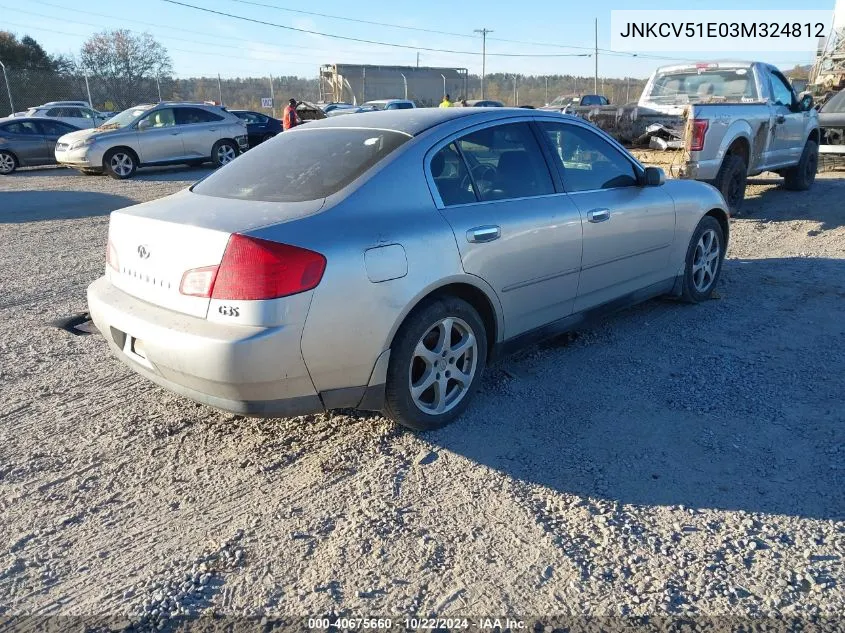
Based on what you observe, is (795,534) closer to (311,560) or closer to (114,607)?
(311,560)

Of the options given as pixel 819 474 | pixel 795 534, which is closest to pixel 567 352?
pixel 819 474

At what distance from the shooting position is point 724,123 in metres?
8.13

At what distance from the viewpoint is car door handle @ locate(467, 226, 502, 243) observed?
11.2 feet

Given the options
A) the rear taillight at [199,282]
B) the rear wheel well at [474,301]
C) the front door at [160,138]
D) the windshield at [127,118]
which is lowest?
the rear wheel well at [474,301]

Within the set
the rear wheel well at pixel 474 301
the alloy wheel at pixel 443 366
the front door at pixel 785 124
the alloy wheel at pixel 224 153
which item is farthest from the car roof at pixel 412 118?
the alloy wheel at pixel 224 153

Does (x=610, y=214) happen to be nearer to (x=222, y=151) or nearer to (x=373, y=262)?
(x=373, y=262)

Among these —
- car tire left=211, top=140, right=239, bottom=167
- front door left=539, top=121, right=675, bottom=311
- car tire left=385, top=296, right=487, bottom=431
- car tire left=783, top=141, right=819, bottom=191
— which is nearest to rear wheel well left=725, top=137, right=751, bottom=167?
car tire left=783, top=141, right=819, bottom=191

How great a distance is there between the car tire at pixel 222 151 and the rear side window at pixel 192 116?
0.60m

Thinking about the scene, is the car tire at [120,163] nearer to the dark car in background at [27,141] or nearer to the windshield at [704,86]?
the dark car in background at [27,141]

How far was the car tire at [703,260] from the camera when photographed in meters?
5.29

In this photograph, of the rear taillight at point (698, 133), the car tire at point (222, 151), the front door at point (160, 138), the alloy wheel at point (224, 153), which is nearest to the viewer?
the rear taillight at point (698, 133)

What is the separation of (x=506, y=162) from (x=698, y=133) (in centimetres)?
497

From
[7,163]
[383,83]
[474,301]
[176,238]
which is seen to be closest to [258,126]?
[7,163]

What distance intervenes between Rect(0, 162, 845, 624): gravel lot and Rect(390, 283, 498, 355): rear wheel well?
0.41m
